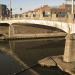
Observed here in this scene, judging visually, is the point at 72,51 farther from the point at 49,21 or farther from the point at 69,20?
the point at 49,21

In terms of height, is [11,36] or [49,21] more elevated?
[49,21]

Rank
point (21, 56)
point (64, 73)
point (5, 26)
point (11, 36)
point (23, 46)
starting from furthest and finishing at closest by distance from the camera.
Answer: point (5, 26)
point (11, 36)
point (23, 46)
point (21, 56)
point (64, 73)

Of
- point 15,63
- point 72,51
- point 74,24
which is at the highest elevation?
point 74,24

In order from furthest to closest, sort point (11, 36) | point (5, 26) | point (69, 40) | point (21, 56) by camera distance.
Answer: point (5, 26)
point (11, 36)
point (21, 56)
point (69, 40)

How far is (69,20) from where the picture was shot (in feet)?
83.9

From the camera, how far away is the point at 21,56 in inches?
1371

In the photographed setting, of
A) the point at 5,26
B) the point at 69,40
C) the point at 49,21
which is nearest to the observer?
the point at 69,40

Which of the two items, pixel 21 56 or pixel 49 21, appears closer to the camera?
pixel 49 21

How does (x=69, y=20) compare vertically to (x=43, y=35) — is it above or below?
above

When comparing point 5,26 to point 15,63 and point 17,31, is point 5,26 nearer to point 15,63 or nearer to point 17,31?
point 17,31

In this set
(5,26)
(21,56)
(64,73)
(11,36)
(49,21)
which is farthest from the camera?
(5,26)

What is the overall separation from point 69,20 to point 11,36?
29.1m

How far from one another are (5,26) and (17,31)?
31.0 ft

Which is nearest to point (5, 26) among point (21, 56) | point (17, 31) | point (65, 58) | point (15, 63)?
point (17, 31)
